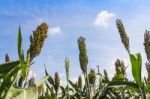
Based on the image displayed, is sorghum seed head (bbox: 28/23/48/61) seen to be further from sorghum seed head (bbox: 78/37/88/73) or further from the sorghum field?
sorghum seed head (bbox: 78/37/88/73)

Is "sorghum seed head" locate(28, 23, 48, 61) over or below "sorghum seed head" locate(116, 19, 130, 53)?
below

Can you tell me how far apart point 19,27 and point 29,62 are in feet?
1.02

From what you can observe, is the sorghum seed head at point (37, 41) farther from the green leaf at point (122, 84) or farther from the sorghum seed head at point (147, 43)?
the sorghum seed head at point (147, 43)

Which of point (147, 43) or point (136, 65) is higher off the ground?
point (147, 43)

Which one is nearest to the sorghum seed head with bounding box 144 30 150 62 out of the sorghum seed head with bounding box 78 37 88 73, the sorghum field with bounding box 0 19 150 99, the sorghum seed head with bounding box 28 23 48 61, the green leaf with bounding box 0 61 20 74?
the sorghum field with bounding box 0 19 150 99

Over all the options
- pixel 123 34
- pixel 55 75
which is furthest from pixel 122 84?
pixel 55 75

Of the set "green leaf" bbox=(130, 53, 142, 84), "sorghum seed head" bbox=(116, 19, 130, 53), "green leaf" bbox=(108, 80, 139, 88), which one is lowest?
"green leaf" bbox=(108, 80, 139, 88)

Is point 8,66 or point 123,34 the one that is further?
point 123,34

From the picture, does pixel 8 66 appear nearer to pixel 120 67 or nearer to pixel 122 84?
pixel 122 84

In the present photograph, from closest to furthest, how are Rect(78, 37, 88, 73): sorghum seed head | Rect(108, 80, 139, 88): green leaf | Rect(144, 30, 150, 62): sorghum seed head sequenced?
1. Rect(108, 80, 139, 88): green leaf
2. Rect(144, 30, 150, 62): sorghum seed head
3. Rect(78, 37, 88, 73): sorghum seed head

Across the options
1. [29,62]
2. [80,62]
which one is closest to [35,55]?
[29,62]

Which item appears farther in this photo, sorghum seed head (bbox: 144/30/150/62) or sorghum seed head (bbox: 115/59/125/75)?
sorghum seed head (bbox: 115/59/125/75)

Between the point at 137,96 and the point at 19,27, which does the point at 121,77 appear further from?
the point at 19,27

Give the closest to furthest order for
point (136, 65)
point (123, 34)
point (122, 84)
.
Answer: point (136, 65)
point (122, 84)
point (123, 34)
